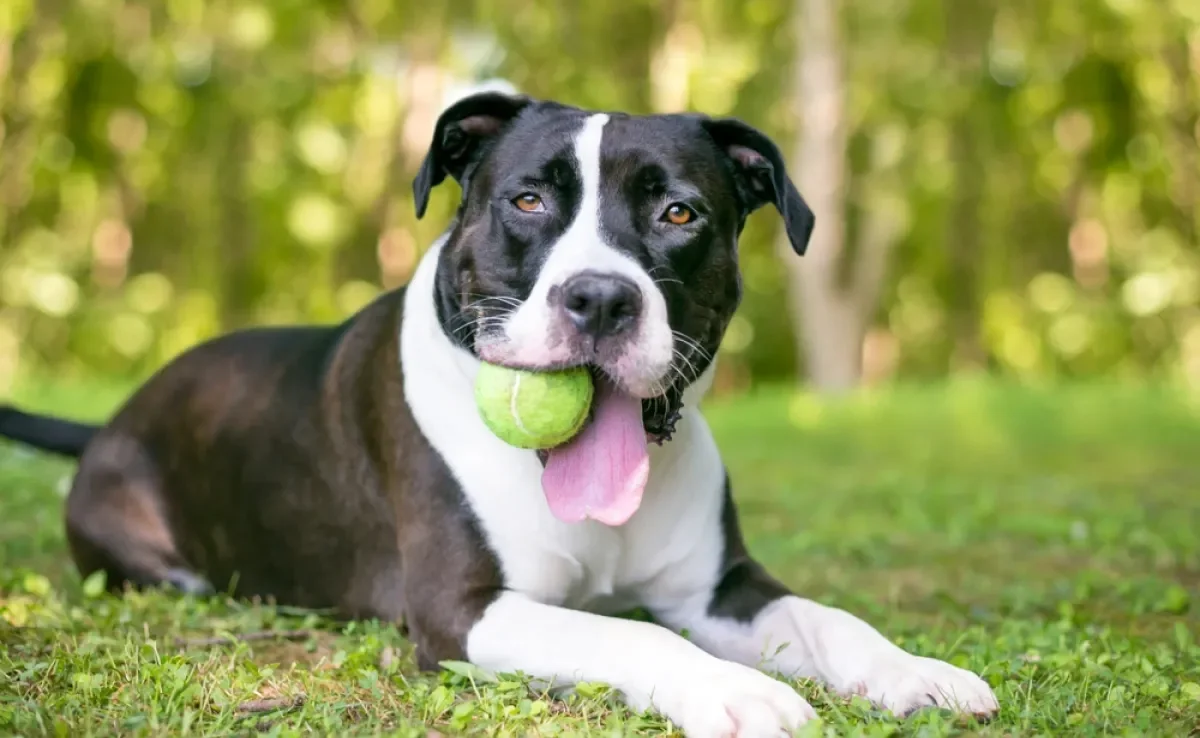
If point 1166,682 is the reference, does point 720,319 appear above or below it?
above

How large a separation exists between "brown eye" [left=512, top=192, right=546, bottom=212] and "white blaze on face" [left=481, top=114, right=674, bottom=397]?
0.59ft

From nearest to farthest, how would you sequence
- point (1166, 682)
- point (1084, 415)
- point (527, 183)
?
point (1166, 682), point (527, 183), point (1084, 415)

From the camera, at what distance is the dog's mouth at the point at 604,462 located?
3369 millimetres

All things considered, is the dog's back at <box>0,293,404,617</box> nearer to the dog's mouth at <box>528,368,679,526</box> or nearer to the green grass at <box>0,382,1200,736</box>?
the green grass at <box>0,382,1200,736</box>

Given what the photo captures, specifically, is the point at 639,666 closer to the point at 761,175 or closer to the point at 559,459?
the point at 559,459

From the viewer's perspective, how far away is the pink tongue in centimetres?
337

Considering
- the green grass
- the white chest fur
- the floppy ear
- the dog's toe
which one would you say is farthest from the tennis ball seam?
the dog's toe

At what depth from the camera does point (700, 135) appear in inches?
152

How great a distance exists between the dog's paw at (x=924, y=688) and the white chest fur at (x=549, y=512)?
75 cm

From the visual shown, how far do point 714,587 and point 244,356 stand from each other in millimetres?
1959

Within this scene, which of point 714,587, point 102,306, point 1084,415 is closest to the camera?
point 714,587

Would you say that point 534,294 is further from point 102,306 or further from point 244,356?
point 102,306

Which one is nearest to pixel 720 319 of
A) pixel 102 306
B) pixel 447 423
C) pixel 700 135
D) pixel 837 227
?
pixel 700 135

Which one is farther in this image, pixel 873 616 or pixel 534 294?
pixel 873 616
